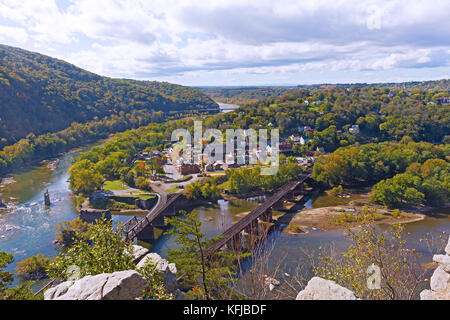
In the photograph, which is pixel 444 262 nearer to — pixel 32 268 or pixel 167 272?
pixel 167 272

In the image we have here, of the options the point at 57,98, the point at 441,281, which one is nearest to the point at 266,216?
the point at 441,281

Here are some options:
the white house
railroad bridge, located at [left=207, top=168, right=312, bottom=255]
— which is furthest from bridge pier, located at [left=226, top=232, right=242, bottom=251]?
the white house

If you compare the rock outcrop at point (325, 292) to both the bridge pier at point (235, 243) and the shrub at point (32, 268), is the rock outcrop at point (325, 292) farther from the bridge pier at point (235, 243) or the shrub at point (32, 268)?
the shrub at point (32, 268)

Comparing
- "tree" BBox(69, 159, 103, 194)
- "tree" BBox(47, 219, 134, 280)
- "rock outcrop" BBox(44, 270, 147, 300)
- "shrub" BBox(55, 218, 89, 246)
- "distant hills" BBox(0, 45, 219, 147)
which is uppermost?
"distant hills" BBox(0, 45, 219, 147)

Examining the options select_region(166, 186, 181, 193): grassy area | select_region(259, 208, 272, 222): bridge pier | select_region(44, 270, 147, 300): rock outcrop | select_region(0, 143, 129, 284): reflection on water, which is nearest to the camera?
select_region(44, 270, 147, 300): rock outcrop

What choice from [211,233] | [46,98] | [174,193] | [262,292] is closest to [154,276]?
[262,292]

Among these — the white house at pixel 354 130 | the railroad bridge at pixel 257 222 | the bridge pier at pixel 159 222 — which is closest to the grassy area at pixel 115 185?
the bridge pier at pixel 159 222

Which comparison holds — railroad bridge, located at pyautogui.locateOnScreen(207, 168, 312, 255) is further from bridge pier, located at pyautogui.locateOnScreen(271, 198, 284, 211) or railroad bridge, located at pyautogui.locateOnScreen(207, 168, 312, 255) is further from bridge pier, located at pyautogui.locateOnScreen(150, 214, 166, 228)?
bridge pier, located at pyautogui.locateOnScreen(150, 214, 166, 228)

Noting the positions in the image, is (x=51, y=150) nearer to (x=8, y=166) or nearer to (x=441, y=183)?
(x=8, y=166)
